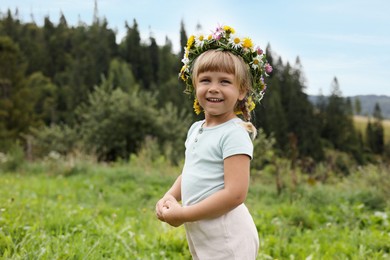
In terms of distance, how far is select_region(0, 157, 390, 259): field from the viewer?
133 inches

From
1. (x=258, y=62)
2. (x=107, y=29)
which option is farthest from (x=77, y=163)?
(x=107, y=29)

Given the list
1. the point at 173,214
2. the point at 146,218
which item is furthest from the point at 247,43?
the point at 146,218

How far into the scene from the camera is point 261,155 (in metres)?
9.03

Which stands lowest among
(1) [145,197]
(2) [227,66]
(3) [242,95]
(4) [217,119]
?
(1) [145,197]

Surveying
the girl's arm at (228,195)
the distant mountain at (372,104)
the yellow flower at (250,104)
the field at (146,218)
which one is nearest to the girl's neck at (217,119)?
the yellow flower at (250,104)

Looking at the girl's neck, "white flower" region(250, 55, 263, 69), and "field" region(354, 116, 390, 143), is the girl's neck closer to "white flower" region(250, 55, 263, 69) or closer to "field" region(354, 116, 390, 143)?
"white flower" region(250, 55, 263, 69)

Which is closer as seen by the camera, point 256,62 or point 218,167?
point 218,167

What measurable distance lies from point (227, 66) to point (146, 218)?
3393mm

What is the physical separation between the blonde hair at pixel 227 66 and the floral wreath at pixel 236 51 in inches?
1.6

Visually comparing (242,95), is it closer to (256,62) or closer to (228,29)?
(256,62)

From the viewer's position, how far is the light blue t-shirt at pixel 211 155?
6.23ft

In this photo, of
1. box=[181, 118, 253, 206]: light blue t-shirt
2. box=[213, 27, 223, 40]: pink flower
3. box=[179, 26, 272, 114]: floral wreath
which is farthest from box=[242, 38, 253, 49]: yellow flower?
box=[181, 118, 253, 206]: light blue t-shirt

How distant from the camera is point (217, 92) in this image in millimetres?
1971

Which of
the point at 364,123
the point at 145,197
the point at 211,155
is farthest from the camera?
the point at 364,123
